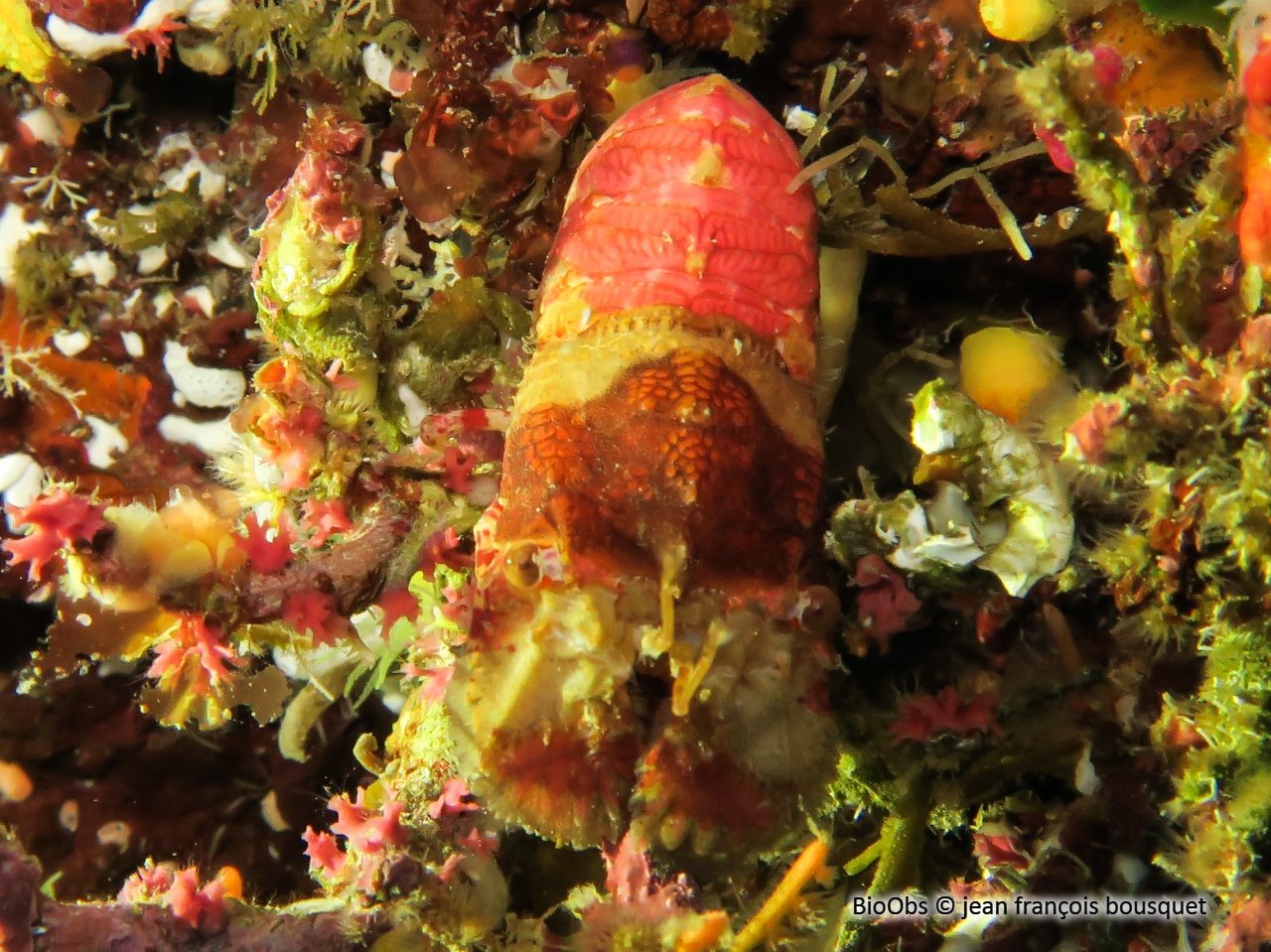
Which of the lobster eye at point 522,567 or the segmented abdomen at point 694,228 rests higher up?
the segmented abdomen at point 694,228

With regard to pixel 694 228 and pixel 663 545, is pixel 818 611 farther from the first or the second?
pixel 694 228

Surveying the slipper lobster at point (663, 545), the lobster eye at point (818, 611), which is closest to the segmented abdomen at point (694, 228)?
the slipper lobster at point (663, 545)

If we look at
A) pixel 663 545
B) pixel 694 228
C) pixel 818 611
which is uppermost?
pixel 694 228

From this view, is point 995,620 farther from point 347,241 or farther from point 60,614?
point 60,614

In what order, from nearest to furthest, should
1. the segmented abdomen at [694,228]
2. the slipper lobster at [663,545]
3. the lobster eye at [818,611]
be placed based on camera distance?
1. the slipper lobster at [663,545]
2. the lobster eye at [818,611]
3. the segmented abdomen at [694,228]

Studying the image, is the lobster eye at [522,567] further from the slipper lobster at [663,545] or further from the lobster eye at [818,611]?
the lobster eye at [818,611]

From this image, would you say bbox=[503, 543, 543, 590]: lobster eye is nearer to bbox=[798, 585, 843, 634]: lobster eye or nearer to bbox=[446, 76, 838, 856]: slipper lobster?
bbox=[446, 76, 838, 856]: slipper lobster

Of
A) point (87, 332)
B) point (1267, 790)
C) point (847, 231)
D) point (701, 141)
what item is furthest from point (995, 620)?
point (87, 332)

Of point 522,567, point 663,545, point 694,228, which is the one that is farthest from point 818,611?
point 694,228
